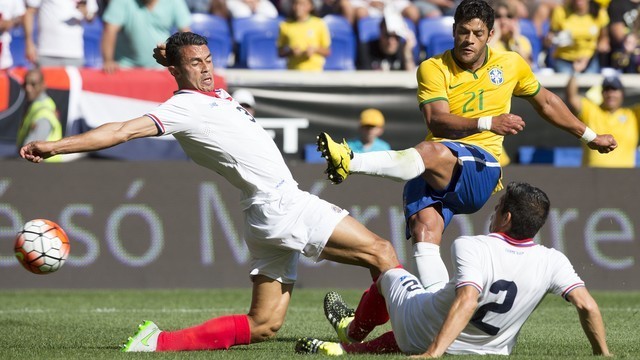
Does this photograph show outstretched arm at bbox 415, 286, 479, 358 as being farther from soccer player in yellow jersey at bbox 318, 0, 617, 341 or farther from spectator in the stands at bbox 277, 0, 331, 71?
spectator in the stands at bbox 277, 0, 331, 71

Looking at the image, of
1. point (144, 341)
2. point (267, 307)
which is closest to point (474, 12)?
point (267, 307)

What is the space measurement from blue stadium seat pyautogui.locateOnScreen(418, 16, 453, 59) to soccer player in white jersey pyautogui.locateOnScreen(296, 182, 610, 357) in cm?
1063

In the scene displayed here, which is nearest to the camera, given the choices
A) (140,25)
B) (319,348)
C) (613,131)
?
(319,348)

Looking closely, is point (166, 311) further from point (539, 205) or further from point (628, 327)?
point (539, 205)

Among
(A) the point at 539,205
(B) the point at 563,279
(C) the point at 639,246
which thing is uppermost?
(A) the point at 539,205

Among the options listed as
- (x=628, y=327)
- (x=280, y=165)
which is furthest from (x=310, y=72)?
(x=280, y=165)

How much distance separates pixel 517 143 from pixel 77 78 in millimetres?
6022

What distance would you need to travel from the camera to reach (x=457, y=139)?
839 cm

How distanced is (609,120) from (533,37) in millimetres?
3362

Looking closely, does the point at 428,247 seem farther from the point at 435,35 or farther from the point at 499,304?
the point at 435,35

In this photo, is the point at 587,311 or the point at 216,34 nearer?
the point at 587,311

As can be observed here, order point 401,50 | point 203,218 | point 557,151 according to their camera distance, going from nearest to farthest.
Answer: point 203,218 → point 557,151 → point 401,50

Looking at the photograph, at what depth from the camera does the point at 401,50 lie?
16.4 m

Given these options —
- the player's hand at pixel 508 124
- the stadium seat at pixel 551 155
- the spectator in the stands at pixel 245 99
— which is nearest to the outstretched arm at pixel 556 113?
the player's hand at pixel 508 124
